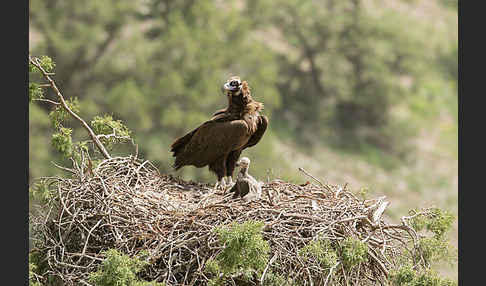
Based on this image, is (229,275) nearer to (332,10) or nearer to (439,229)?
(439,229)

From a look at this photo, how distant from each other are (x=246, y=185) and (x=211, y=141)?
45.1 inches

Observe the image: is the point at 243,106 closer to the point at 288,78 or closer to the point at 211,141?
the point at 211,141

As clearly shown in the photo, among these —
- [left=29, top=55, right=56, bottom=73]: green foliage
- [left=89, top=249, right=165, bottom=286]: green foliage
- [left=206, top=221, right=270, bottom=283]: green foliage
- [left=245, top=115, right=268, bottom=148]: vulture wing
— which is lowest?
[left=89, top=249, right=165, bottom=286]: green foliage

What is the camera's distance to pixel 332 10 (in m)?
31.3

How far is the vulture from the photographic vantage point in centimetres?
921

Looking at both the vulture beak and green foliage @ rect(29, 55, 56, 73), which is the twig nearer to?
green foliage @ rect(29, 55, 56, 73)

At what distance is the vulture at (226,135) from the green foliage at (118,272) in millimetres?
2259

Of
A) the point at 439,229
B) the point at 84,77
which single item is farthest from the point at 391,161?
the point at 439,229

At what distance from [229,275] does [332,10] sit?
993 inches

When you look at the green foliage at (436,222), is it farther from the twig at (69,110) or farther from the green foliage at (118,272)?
the twig at (69,110)

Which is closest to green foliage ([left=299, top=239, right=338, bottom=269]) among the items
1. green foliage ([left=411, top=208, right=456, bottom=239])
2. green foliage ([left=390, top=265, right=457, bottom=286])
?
green foliage ([left=390, top=265, right=457, bottom=286])

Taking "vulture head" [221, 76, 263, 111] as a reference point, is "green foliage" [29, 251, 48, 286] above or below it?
below

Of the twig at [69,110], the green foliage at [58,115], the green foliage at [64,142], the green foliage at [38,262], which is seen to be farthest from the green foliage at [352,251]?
the green foliage at [58,115]

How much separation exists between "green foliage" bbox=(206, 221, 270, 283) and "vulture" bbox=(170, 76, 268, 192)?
2.29m
